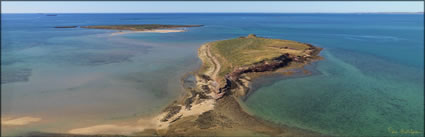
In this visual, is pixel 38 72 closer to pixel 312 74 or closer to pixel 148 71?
pixel 148 71

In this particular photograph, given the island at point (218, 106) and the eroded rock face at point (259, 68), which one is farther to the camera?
the eroded rock face at point (259, 68)

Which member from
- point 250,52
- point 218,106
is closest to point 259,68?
point 250,52
